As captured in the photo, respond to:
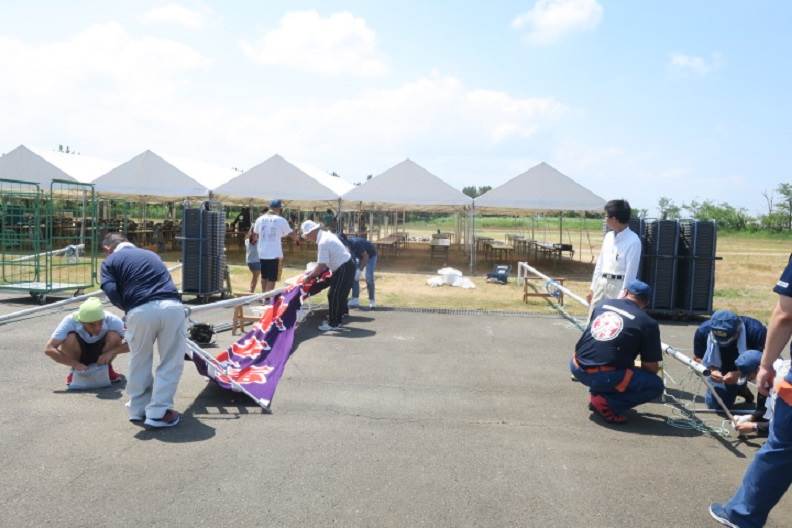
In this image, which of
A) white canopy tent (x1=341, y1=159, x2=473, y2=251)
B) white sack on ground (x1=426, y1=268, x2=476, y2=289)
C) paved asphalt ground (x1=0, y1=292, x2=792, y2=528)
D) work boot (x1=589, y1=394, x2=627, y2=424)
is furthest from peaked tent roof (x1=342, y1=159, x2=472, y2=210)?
work boot (x1=589, y1=394, x2=627, y2=424)

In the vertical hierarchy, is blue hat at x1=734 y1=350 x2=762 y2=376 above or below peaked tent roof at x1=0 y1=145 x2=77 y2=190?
below

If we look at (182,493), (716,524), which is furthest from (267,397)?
(716,524)

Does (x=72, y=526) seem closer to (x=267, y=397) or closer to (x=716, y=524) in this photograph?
(x=267, y=397)

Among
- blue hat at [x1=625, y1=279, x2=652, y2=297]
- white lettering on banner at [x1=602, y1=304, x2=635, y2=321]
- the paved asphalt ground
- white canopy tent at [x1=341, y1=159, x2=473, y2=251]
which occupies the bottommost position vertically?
the paved asphalt ground

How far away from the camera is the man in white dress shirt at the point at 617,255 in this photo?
5578mm

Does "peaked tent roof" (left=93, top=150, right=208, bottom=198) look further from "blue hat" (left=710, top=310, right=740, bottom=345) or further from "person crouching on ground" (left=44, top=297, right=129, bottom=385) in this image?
"blue hat" (left=710, top=310, right=740, bottom=345)

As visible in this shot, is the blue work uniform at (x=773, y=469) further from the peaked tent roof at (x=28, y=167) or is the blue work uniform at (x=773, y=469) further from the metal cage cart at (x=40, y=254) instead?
the peaked tent roof at (x=28, y=167)

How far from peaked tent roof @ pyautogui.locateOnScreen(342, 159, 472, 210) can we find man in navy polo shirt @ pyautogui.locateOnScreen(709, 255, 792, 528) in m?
15.4

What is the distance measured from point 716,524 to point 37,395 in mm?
5179

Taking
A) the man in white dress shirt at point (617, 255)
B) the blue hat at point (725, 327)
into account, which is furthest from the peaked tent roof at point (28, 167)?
the blue hat at point (725, 327)

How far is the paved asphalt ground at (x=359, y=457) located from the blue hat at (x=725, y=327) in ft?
2.76

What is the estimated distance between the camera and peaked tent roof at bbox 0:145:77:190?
2047cm

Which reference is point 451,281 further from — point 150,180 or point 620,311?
point 150,180

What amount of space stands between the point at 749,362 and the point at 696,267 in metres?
6.05
